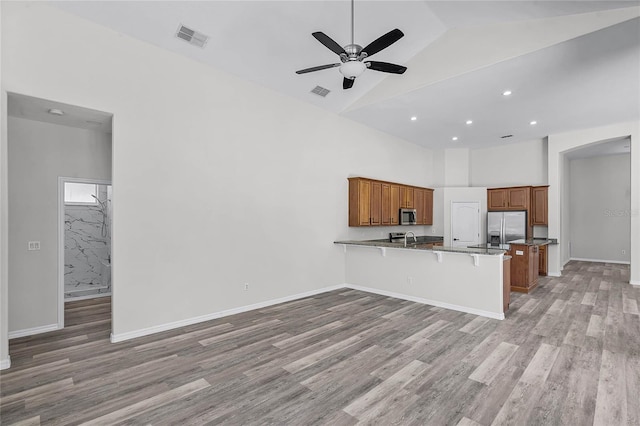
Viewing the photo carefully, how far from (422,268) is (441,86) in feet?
10.0

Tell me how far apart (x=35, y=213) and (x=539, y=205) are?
402 inches

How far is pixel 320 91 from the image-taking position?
559cm

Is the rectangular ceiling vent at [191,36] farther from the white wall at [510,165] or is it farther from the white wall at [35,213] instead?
the white wall at [510,165]

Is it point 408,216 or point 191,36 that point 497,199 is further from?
point 191,36

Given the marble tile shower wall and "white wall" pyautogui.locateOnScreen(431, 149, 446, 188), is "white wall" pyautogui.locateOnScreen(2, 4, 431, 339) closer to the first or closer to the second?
the marble tile shower wall

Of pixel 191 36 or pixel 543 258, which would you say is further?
pixel 543 258

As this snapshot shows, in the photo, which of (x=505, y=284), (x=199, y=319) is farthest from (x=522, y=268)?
(x=199, y=319)

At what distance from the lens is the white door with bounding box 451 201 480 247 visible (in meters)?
8.47

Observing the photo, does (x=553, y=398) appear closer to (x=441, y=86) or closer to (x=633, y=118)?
(x=441, y=86)

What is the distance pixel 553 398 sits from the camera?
2.47 m

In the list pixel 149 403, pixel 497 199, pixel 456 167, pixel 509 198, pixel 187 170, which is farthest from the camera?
pixel 456 167

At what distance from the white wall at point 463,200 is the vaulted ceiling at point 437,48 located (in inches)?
106

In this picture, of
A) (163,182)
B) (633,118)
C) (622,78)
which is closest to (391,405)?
(163,182)

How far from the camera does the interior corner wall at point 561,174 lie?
259 inches
